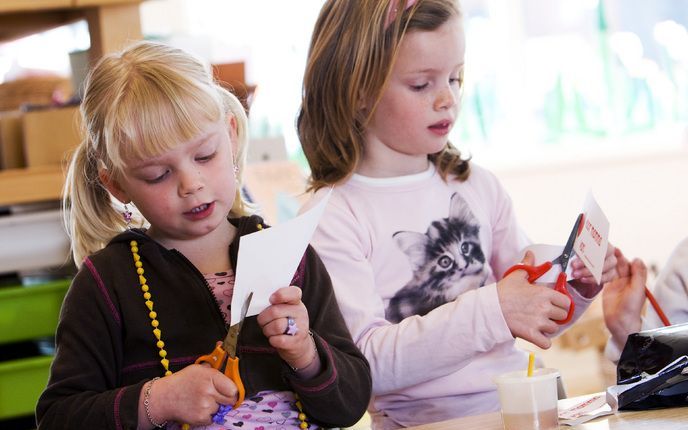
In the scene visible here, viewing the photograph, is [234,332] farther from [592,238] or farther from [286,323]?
[592,238]

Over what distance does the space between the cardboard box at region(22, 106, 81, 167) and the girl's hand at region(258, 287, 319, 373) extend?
3.32ft

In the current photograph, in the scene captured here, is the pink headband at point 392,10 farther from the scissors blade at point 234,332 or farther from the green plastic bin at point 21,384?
the green plastic bin at point 21,384

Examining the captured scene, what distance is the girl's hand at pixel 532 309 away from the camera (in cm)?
119

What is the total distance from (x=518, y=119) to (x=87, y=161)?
2.58 metres

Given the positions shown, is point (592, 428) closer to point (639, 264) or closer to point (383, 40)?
point (639, 264)

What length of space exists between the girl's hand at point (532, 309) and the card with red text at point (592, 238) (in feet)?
0.18

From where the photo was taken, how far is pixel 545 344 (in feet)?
3.92

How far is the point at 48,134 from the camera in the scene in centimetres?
190

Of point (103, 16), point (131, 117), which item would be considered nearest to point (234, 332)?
point (131, 117)

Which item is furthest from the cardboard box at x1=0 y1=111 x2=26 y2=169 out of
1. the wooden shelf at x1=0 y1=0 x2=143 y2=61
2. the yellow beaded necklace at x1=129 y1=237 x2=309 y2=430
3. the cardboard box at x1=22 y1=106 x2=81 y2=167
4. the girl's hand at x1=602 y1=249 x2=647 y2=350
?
the girl's hand at x1=602 y1=249 x2=647 y2=350

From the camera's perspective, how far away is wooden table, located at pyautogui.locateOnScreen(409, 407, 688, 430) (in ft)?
3.13

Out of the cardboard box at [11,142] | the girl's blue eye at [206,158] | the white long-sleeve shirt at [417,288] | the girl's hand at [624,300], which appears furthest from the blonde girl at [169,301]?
the cardboard box at [11,142]

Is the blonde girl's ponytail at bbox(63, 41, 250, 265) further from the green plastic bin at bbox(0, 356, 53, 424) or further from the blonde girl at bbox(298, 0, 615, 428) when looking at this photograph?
the green plastic bin at bbox(0, 356, 53, 424)

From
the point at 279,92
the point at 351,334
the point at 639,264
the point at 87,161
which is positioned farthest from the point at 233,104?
the point at 279,92
